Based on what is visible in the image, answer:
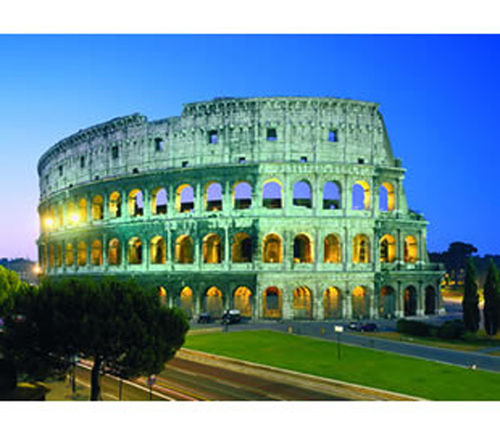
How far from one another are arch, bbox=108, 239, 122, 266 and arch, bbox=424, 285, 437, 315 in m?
32.1

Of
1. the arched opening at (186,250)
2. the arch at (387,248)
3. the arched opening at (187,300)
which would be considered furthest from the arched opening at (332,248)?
the arched opening at (186,250)

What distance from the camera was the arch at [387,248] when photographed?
45.1 meters

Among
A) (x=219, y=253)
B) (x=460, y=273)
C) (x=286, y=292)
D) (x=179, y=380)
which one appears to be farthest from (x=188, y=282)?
(x=460, y=273)

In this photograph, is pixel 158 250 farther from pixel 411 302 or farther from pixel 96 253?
pixel 411 302

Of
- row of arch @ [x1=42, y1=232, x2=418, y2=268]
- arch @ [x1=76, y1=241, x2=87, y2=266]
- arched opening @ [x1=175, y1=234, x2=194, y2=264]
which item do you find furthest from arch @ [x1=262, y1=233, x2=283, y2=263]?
arch @ [x1=76, y1=241, x2=87, y2=266]

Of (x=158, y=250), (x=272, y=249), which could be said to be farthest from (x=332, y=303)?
(x=158, y=250)

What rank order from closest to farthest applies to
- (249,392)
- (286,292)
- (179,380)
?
(249,392), (179,380), (286,292)

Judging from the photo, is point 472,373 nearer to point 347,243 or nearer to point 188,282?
point 347,243

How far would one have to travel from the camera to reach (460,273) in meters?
102

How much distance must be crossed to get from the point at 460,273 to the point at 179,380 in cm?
9376

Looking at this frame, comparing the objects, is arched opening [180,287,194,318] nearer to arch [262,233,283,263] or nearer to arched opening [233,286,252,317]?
arched opening [233,286,252,317]

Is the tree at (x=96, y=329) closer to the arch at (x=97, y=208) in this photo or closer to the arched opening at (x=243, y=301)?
the arched opening at (x=243, y=301)

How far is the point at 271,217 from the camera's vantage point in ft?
136

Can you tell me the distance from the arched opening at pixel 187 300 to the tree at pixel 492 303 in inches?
964
